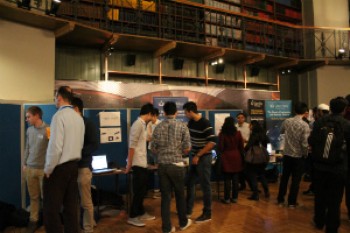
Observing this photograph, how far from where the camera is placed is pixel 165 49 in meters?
7.36

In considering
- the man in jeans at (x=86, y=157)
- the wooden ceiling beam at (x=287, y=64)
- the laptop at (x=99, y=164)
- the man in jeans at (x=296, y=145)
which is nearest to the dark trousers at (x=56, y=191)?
the man in jeans at (x=86, y=157)

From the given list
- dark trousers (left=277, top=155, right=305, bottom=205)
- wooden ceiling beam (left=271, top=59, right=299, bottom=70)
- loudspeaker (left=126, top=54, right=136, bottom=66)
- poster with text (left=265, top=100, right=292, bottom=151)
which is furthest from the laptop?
wooden ceiling beam (left=271, top=59, right=299, bottom=70)

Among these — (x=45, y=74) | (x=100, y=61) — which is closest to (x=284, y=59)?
(x=100, y=61)

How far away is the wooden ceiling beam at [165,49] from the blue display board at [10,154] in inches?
147

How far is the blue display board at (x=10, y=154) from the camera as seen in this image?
13.6 ft

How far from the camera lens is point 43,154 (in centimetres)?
357

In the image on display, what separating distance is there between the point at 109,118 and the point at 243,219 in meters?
2.51

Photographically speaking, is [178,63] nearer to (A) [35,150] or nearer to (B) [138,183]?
(B) [138,183]

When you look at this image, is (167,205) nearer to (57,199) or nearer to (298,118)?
(57,199)

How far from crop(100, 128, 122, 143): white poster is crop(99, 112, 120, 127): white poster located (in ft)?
0.31

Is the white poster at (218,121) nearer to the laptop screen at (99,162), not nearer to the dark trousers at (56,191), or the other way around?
the laptop screen at (99,162)

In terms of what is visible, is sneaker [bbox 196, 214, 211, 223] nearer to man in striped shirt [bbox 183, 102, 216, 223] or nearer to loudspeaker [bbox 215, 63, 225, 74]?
man in striped shirt [bbox 183, 102, 216, 223]

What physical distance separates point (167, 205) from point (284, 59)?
700 cm

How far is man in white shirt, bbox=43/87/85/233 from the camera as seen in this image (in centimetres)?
258
